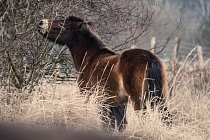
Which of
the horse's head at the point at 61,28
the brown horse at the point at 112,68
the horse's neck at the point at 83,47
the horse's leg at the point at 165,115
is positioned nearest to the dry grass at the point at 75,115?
the horse's leg at the point at 165,115

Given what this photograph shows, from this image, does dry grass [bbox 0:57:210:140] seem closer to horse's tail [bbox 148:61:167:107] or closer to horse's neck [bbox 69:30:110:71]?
horse's tail [bbox 148:61:167:107]

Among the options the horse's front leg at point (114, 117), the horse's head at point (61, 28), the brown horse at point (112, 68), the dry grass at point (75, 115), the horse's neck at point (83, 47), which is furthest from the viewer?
the horse's neck at point (83, 47)

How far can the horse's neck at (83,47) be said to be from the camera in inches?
276

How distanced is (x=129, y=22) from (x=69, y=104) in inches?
112

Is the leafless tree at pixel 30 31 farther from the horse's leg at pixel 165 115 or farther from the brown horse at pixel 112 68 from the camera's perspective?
the horse's leg at pixel 165 115

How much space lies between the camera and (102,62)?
6.62 metres

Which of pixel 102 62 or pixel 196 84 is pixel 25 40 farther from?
pixel 196 84

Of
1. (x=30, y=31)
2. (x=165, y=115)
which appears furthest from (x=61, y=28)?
(x=165, y=115)

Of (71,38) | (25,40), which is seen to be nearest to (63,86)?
(71,38)

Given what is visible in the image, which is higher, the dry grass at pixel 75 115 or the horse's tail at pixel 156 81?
the horse's tail at pixel 156 81

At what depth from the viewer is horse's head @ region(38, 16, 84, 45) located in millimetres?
6800

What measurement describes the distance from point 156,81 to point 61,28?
189 centimetres

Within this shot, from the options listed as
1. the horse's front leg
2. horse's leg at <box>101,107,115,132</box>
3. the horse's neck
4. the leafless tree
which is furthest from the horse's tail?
the leafless tree

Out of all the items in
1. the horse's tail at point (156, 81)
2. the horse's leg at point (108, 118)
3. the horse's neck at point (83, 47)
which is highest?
the horse's neck at point (83, 47)
